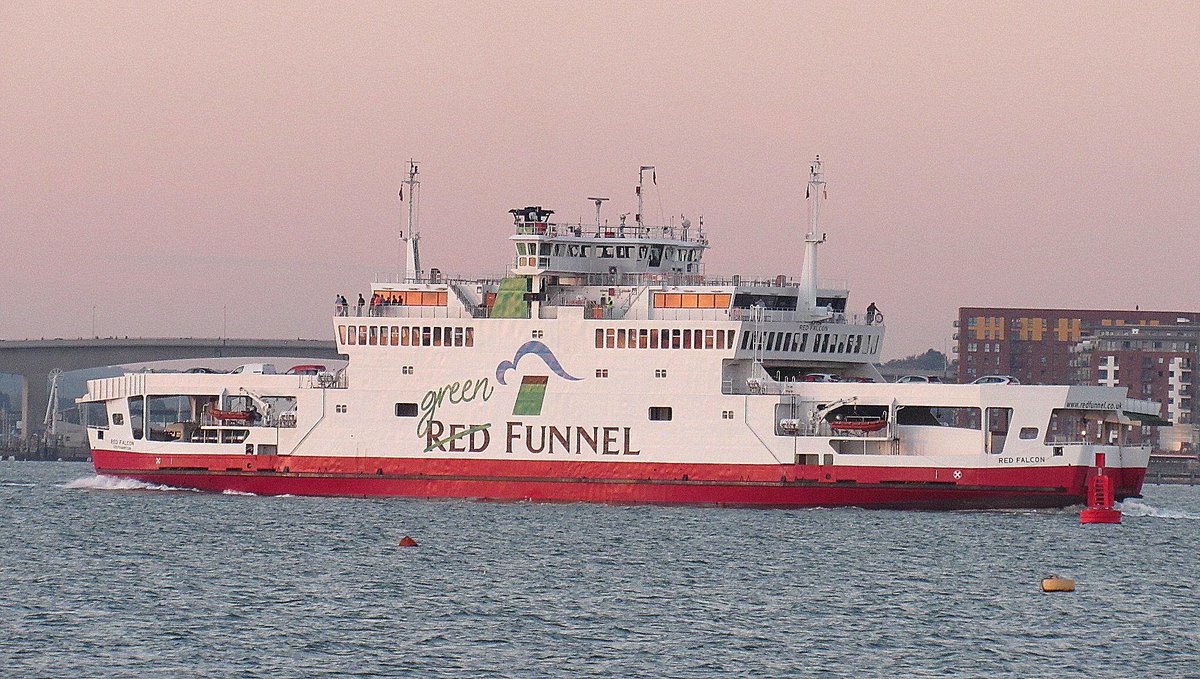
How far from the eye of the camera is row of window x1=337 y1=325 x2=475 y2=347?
5994 centimetres

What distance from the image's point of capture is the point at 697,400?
189 feet

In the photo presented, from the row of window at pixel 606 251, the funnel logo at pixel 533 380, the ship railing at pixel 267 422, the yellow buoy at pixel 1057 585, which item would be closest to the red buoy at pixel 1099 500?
the yellow buoy at pixel 1057 585

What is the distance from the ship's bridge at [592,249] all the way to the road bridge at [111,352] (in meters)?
73.8

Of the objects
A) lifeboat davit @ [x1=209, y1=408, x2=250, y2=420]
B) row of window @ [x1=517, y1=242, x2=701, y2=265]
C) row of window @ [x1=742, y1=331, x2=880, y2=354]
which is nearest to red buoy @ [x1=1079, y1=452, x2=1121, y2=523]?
row of window @ [x1=742, y1=331, x2=880, y2=354]

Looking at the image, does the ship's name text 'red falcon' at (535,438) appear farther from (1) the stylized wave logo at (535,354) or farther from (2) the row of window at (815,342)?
(2) the row of window at (815,342)

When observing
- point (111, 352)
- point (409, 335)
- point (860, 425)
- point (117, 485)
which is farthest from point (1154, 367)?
point (117, 485)

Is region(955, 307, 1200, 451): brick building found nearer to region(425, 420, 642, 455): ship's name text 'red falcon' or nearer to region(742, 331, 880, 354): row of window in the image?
region(742, 331, 880, 354): row of window

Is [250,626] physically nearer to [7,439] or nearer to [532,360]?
[532,360]

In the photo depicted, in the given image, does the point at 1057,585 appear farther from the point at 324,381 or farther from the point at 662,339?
the point at 324,381

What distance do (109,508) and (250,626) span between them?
24.9 metres

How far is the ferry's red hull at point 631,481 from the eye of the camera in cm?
5556

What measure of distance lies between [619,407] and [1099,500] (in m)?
14.1

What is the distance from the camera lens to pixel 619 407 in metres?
58.3

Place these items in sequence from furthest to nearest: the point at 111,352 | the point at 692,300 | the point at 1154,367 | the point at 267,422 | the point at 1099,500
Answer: the point at 1154,367 < the point at 111,352 < the point at 267,422 < the point at 692,300 < the point at 1099,500
